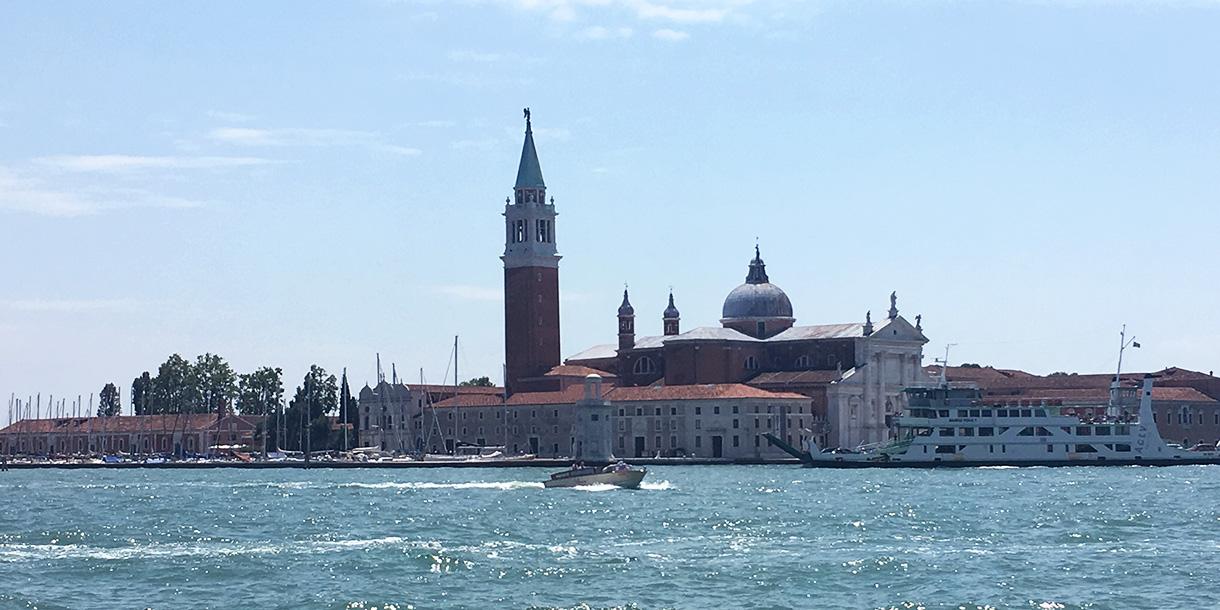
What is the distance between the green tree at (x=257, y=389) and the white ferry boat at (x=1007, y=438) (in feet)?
227

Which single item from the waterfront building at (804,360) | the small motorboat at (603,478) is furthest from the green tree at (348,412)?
the small motorboat at (603,478)

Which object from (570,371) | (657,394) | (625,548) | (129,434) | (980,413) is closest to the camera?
(625,548)

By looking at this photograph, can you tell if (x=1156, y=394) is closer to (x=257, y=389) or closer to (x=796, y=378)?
(x=796, y=378)

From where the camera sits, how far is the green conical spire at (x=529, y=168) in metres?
134

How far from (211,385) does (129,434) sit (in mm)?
11896

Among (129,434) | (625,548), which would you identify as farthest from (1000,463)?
(129,434)

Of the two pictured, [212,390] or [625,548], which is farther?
[212,390]

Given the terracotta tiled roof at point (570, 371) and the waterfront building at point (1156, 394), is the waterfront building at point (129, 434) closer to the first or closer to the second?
the terracotta tiled roof at point (570, 371)

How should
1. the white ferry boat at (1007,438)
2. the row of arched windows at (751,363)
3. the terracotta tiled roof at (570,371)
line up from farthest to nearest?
the terracotta tiled roof at (570,371) < the row of arched windows at (751,363) < the white ferry boat at (1007,438)

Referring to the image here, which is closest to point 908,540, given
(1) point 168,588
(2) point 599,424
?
(1) point 168,588

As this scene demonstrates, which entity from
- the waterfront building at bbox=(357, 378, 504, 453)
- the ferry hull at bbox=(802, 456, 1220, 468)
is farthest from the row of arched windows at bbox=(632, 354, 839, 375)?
the ferry hull at bbox=(802, 456, 1220, 468)

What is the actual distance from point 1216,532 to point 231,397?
124 metres

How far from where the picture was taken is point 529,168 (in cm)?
13462

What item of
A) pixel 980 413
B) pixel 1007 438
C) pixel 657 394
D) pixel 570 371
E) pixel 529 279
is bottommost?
pixel 1007 438
